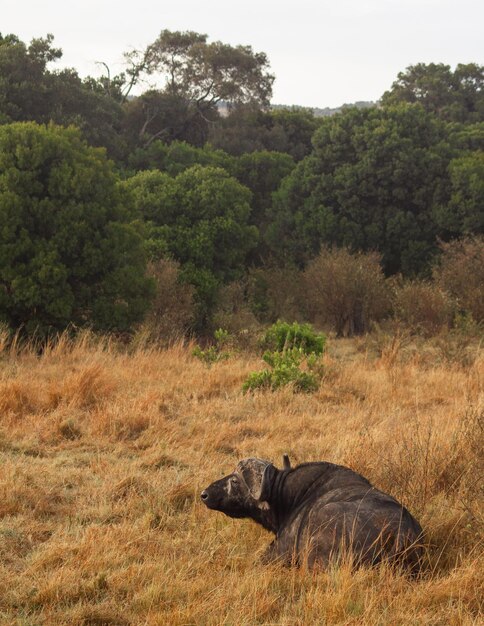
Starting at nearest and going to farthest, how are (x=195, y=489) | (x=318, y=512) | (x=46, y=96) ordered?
1. (x=318, y=512)
2. (x=195, y=489)
3. (x=46, y=96)

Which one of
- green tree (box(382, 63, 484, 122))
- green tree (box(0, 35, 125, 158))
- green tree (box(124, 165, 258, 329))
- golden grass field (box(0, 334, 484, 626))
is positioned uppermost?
green tree (box(382, 63, 484, 122))

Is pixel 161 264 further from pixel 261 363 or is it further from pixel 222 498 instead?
pixel 222 498

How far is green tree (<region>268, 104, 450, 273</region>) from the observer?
1135 inches

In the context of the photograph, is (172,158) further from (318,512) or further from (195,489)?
(318,512)

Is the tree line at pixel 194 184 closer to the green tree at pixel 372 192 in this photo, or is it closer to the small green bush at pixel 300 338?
the green tree at pixel 372 192

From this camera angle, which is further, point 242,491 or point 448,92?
point 448,92

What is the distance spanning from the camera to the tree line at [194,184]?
15.5 m

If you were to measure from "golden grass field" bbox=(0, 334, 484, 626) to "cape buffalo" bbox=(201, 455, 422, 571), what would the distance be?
0.51ft

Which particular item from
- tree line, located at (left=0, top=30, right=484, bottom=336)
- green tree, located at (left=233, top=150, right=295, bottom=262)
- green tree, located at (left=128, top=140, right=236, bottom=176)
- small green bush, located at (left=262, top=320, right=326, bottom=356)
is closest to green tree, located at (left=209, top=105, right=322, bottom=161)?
tree line, located at (left=0, top=30, right=484, bottom=336)

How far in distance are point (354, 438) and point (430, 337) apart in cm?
1340

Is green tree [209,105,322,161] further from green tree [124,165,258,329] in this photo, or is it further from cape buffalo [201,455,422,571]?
cape buffalo [201,455,422,571]

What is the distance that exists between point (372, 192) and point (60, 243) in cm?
1739

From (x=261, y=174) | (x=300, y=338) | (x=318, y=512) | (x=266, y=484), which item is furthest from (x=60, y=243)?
(x=261, y=174)

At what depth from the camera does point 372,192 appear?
97.3ft
